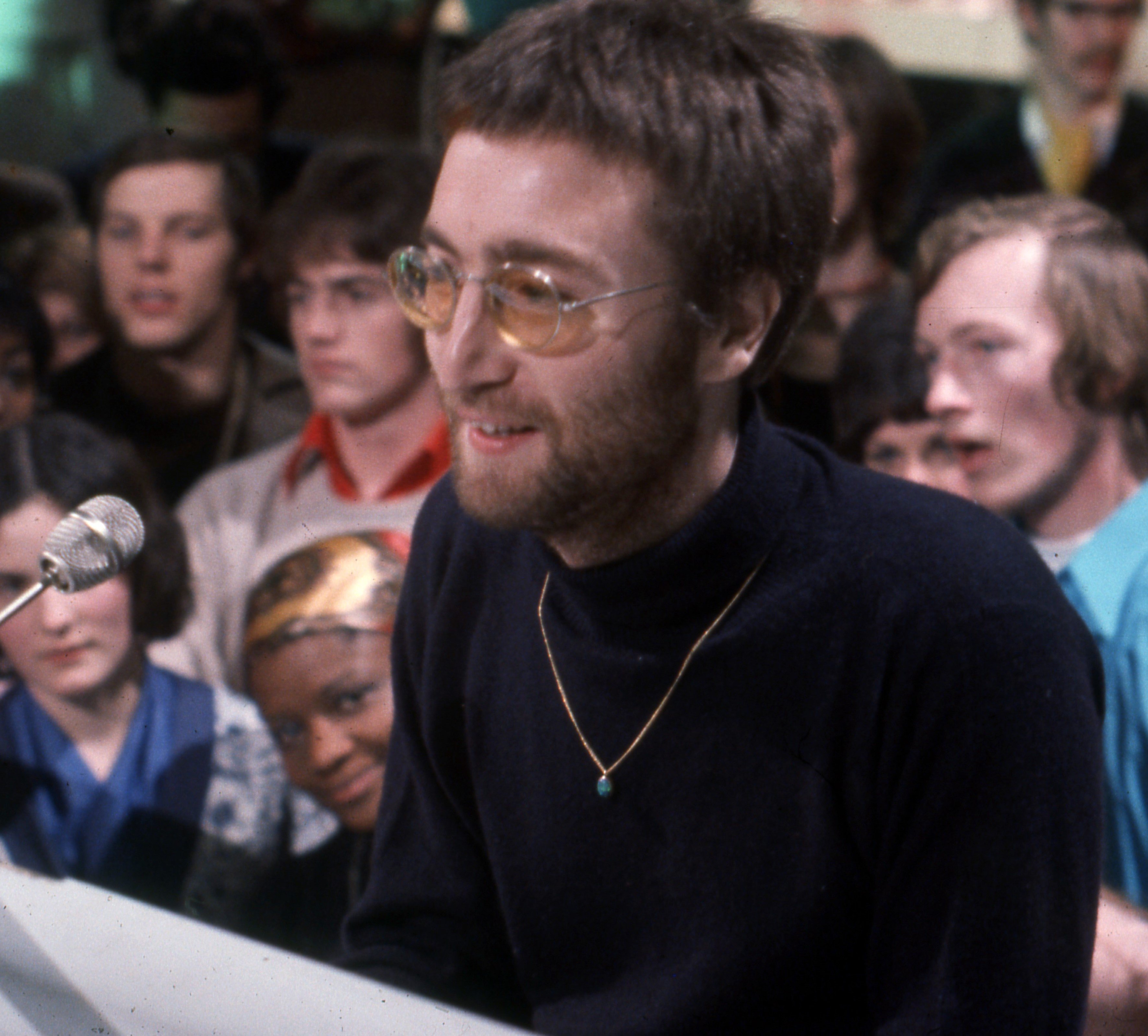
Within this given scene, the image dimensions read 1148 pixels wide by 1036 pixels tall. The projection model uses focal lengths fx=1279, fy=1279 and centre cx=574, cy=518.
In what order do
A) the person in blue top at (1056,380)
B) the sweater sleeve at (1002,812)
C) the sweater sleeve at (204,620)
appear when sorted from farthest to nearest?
the sweater sleeve at (204,620)
the person in blue top at (1056,380)
the sweater sleeve at (1002,812)

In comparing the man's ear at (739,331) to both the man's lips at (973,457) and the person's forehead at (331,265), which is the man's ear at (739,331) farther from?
the person's forehead at (331,265)

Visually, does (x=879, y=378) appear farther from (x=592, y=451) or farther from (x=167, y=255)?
(x=167, y=255)

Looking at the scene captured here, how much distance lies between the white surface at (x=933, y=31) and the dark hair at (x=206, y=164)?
3.21ft

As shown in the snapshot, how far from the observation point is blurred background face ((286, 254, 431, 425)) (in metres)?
2.01

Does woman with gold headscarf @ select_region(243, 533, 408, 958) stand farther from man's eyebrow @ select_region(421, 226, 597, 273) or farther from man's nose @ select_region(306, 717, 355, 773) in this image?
man's eyebrow @ select_region(421, 226, 597, 273)

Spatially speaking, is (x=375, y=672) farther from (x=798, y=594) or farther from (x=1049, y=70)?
(x=1049, y=70)

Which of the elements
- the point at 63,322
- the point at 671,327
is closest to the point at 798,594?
the point at 671,327

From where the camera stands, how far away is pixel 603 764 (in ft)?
3.78

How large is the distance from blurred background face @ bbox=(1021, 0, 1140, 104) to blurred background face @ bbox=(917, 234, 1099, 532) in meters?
0.29

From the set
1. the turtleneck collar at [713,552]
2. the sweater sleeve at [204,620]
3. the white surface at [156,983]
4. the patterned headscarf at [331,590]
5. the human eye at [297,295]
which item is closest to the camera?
the white surface at [156,983]

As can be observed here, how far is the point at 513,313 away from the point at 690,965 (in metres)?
0.59

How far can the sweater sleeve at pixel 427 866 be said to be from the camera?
128 centimetres

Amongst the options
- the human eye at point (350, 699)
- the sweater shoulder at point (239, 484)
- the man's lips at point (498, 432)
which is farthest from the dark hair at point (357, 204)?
the man's lips at point (498, 432)

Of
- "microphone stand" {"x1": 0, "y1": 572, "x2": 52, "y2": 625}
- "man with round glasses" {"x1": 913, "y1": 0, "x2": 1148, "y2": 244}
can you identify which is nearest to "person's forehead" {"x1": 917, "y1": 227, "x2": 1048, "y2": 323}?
"man with round glasses" {"x1": 913, "y1": 0, "x2": 1148, "y2": 244}
